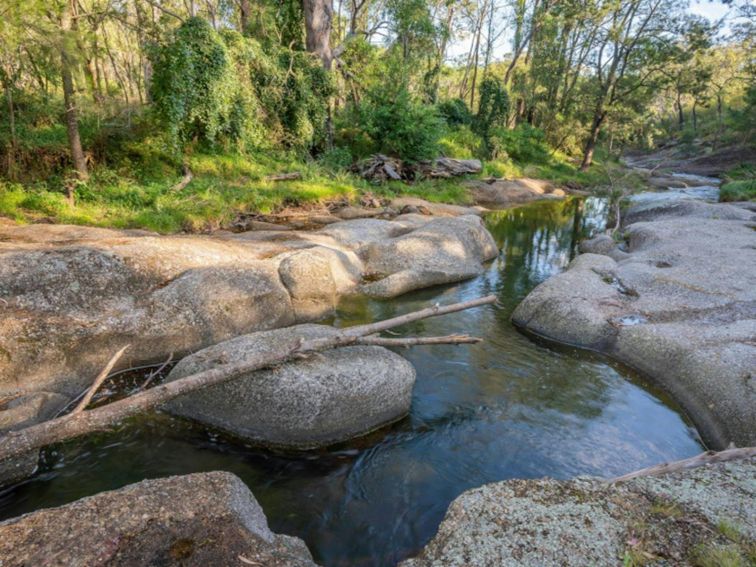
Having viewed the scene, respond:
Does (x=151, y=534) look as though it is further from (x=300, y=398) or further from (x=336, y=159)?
(x=336, y=159)

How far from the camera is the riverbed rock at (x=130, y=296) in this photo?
567 cm

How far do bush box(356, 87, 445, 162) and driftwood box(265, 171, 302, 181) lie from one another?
5899 millimetres

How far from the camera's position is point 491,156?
3045 cm

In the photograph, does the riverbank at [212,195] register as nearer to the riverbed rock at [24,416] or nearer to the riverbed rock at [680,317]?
the riverbed rock at [24,416]

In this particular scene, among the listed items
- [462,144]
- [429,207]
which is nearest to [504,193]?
[462,144]

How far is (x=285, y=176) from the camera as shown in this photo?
17.1 metres

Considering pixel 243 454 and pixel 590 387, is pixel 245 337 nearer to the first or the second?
pixel 243 454

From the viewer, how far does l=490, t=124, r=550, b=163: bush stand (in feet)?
101

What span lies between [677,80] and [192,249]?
35.3 m

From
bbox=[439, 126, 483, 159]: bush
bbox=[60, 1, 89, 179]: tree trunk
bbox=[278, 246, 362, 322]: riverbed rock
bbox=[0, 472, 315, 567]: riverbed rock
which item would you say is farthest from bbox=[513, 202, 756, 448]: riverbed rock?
bbox=[439, 126, 483, 159]: bush

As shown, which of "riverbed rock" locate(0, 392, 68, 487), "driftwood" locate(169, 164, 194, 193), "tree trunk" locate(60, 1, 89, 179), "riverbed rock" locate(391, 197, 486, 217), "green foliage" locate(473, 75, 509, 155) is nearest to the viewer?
"riverbed rock" locate(0, 392, 68, 487)

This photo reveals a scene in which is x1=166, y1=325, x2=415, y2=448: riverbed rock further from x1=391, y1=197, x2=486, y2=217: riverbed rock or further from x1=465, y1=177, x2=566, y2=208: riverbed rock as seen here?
A: x1=465, y1=177, x2=566, y2=208: riverbed rock

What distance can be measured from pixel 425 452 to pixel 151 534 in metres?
2.90

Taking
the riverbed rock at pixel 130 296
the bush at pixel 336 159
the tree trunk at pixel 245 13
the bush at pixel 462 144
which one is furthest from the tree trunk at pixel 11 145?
the bush at pixel 462 144
